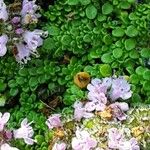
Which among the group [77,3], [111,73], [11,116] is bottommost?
[11,116]

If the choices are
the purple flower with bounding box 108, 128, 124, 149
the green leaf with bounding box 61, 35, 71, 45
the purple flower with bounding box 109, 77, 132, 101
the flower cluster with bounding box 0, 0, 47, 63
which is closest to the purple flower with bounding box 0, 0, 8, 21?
the flower cluster with bounding box 0, 0, 47, 63

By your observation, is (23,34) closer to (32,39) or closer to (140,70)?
(32,39)

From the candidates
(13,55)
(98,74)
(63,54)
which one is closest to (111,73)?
(98,74)

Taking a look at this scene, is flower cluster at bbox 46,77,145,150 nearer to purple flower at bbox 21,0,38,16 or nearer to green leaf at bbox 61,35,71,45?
green leaf at bbox 61,35,71,45

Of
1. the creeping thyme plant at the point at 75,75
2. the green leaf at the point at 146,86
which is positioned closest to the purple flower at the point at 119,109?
the creeping thyme plant at the point at 75,75

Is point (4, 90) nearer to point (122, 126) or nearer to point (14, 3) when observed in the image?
point (14, 3)

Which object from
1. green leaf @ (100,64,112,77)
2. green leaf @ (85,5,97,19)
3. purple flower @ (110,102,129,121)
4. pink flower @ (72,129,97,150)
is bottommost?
A: pink flower @ (72,129,97,150)

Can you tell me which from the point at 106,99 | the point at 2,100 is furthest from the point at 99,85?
the point at 2,100

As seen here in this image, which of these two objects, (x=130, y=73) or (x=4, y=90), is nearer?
(x=130, y=73)
